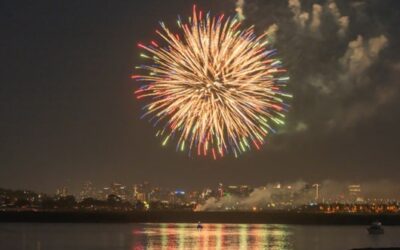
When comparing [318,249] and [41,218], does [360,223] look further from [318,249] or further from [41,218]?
[318,249]

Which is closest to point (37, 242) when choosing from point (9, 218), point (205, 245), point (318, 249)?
point (205, 245)

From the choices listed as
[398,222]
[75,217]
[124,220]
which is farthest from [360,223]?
[75,217]

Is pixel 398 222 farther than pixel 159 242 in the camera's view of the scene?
Yes

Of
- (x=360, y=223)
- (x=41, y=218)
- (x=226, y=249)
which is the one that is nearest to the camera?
(x=226, y=249)

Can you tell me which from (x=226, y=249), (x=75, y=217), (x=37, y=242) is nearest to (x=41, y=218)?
(x=75, y=217)

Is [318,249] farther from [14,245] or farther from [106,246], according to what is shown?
[14,245]

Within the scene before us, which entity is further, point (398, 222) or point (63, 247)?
point (398, 222)

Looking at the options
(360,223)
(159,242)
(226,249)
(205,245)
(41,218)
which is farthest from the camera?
(41,218)

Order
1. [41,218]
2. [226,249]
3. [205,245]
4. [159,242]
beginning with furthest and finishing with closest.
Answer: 1. [41,218]
2. [159,242]
3. [205,245]
4. [226,249]
